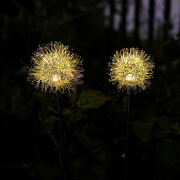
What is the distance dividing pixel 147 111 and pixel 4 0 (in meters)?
2.67

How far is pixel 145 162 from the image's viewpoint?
0.60 metres

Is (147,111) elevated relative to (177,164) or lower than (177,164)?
elevated

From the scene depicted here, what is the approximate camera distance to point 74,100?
49 centimetres

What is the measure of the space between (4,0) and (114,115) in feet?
8.50

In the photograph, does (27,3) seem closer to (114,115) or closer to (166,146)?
(114,115)

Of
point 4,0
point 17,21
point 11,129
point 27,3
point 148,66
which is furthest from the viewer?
point 27,3

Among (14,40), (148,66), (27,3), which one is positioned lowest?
(148,66)

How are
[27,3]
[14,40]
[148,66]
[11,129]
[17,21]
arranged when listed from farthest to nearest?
[27,3] → [17,21] → [14,40] → [11,129] → [148,66]

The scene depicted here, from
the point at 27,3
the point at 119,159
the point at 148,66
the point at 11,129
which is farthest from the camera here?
the point at 27,3

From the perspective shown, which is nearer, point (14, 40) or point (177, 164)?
point (177, 164)

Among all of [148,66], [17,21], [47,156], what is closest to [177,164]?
[148,66]

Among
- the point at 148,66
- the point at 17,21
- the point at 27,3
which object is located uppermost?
the point at 27,3

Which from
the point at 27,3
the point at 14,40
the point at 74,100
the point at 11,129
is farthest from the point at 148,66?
the point at 27,3

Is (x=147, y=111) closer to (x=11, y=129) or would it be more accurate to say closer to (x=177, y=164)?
(x=177, y=164)
